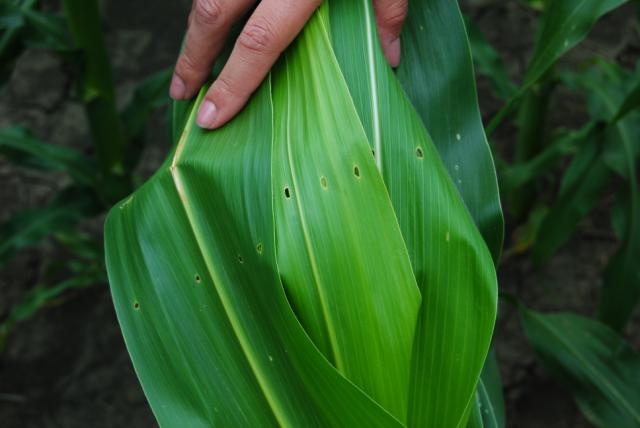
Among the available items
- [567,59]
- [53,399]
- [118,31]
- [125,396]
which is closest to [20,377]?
[53,399]

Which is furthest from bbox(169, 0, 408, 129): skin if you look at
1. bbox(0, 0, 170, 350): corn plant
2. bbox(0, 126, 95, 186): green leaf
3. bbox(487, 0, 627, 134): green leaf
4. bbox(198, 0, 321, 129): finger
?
bbox(0, 126, 95, 186): green leaf

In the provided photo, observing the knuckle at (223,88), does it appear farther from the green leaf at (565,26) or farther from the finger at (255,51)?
the green leaf at (565,26)

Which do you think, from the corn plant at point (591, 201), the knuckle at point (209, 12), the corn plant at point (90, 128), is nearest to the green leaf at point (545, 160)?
the corn plant at point (591, 201)

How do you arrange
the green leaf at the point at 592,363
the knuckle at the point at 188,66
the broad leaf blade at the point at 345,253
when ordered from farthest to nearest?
1. the green leaf at the point at 592,363
2. the knuckle at the point at 188,66
3. the broad leaf blade at the point at 345,253

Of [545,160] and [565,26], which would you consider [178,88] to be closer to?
[565,26]

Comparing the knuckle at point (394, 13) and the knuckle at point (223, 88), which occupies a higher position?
the knuckle at point (223, 88)

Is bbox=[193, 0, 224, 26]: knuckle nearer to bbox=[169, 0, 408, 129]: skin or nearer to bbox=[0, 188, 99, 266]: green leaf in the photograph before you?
bbox=[169, 0, 408, 129]: skin

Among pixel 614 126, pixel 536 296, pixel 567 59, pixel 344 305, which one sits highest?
pixel 344 305

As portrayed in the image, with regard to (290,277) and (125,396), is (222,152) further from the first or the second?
(125,396)
